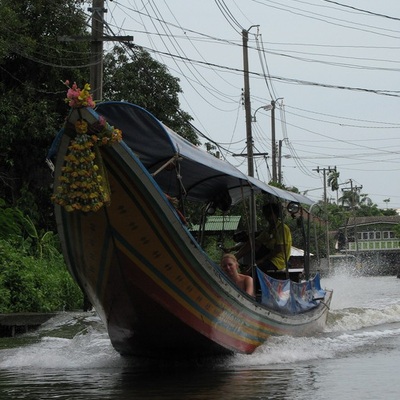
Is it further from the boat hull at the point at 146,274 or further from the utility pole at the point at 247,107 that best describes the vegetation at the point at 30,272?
the utility pole at the point at 247,107

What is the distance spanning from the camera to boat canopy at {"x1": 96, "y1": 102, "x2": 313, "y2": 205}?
8.84 m

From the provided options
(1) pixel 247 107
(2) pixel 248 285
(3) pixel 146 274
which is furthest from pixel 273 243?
(1) pixel 247 107

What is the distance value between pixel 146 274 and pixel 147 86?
56.1 feet

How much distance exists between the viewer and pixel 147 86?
25594mm

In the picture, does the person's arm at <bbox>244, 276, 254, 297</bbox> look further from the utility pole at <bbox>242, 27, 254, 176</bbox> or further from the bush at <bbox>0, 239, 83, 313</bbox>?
the utility pole at <bbox>242, 27, 254, 176</bbox>

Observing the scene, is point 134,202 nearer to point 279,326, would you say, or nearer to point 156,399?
point 156,399

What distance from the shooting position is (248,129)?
94.0 feet

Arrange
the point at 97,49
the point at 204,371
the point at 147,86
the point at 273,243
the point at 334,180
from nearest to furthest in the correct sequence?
the point at 204,371 → the point at 273,243 → the point at 97,49 → the point at 147,86 → the point at 334,180

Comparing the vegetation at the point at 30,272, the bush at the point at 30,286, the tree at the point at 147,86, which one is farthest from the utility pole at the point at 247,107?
the bush at the point at 30,286

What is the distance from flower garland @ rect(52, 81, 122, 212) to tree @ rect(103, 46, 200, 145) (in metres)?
A: 17.0

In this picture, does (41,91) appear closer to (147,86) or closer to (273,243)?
(147,86)

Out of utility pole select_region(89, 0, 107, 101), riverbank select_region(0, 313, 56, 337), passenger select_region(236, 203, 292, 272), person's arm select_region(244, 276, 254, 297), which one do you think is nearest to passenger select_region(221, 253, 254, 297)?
person's arm select_region(244, 276, 254, 297)

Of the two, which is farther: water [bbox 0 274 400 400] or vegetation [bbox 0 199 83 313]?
vegetation [bbox 0 199 83 313]

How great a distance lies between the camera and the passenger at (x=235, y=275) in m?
10.5
